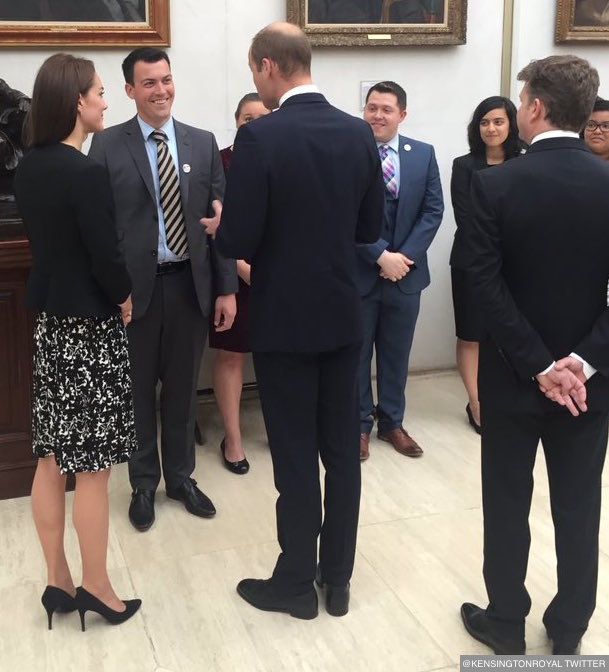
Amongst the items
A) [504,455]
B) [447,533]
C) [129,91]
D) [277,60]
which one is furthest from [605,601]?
[129,91]

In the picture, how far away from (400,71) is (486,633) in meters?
3.62

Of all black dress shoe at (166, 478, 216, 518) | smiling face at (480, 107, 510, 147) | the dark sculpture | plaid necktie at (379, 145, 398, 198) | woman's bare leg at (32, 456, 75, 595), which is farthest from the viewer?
smiling face at (480, 107, 510, 147)

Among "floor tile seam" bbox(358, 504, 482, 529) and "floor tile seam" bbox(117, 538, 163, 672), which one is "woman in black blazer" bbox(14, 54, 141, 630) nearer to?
"floor tile seam" bbox(117, 538, 163, 672)

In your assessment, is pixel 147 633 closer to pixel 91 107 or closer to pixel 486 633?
pixel 486 633

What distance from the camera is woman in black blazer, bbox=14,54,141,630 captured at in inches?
100

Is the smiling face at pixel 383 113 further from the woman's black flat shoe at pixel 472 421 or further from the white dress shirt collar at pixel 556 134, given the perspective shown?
the white dress shirt collar at pixel 556 134

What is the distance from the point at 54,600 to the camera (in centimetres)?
286

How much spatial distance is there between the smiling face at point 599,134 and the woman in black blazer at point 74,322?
9.28 ft

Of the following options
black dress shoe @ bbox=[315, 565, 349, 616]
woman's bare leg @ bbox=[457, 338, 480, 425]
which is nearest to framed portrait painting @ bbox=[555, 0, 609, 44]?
woman's bare leg @ bbox=[457, 338, 480, 425]

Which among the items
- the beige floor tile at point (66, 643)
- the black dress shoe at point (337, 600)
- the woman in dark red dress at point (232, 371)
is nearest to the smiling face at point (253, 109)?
the woman in dark red dress at point (232, 371)

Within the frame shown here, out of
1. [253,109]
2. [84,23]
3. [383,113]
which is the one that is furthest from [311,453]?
[84,23]

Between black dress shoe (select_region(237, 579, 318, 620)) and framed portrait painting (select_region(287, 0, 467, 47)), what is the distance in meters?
3.23

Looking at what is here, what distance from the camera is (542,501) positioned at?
3.92 meters

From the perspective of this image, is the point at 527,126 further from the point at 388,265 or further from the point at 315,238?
the point at 388,265
